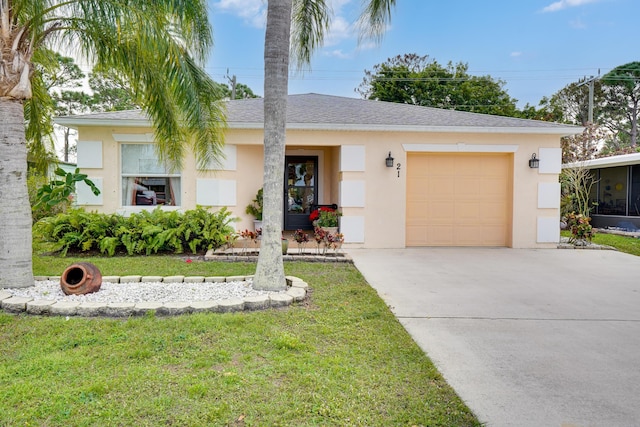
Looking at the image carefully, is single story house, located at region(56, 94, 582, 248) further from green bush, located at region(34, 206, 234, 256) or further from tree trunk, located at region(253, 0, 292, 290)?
tree trunk, located at region(253, 0, 292, 290)

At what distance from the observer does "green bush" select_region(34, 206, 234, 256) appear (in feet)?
26.7

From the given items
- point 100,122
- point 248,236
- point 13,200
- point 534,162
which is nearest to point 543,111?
point 534,162

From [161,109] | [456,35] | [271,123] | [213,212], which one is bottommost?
[213,212]

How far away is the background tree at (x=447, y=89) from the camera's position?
91.2ft

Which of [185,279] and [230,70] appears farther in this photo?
[230,70]

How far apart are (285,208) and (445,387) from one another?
9.91 m

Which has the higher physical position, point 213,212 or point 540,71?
point 540,71

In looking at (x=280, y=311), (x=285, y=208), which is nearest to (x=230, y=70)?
(x=285, y=208)

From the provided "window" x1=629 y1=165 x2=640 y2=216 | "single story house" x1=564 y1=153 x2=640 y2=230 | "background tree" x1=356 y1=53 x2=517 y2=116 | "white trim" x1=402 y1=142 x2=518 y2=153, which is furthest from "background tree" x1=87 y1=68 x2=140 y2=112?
"window" x1=629 y1=165 x2=640 y2=216

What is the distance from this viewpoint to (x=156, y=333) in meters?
3.79

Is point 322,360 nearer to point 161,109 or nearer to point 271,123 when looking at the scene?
point 271,123

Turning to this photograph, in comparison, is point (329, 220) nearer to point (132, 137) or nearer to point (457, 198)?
point (457, 198)

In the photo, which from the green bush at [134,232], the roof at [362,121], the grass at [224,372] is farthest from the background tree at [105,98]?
A: the grass at [224,372]

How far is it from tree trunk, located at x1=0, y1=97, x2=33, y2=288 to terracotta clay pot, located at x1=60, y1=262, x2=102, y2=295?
25.0 inches
